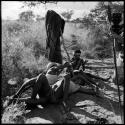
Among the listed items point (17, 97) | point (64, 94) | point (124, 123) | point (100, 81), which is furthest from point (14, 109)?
point (100, 81)

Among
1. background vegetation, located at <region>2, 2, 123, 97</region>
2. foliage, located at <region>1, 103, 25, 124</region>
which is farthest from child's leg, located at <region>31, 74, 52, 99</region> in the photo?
background vegetation, located at <region>2, 2, 123, 97</region>

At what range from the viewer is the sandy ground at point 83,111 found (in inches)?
213

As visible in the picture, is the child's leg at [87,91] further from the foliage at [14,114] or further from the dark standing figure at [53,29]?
the foliage at [14,114]

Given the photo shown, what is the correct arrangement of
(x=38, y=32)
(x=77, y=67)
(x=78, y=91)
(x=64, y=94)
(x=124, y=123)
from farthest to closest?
(x=38, y=32), (x=77, y=67), (x=78, y=91), (x=64, y=94), (x=124, y=123)

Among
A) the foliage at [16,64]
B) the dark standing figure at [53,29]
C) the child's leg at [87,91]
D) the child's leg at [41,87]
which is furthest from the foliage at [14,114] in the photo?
the dark standing figure at [53,29]

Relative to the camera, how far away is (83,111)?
19.4 feet

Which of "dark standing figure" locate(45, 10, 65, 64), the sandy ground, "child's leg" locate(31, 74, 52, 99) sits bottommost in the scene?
the sandy ground

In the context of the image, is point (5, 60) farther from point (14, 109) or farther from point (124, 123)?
point (124, 123)

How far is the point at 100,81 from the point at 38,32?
677cm

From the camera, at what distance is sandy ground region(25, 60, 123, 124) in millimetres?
5411

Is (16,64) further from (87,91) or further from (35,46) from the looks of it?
(35,46)

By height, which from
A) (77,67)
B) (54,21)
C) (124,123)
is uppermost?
(54,21)

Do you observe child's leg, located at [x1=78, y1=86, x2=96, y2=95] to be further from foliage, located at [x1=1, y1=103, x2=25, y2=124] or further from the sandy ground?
foliage, located at [x1=1, y1=103, x2=25, y2=124]

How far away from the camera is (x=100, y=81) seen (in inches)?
329
